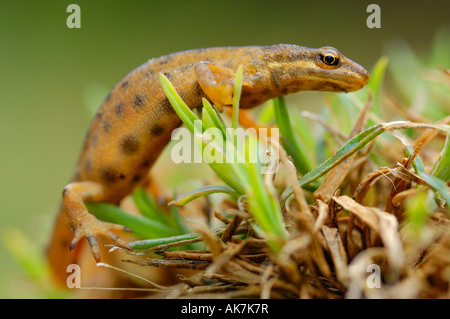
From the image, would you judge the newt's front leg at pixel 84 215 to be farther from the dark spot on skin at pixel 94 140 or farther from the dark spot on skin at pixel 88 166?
the dark spot on skin at pixel 94 140

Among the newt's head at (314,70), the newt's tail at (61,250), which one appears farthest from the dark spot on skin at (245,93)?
the newt's tail at (61,250)

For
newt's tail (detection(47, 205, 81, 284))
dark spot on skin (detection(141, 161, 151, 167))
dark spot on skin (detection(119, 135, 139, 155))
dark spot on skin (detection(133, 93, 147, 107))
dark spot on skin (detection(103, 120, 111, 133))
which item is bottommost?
newt's tail (detection(47, 205, 81, 284))

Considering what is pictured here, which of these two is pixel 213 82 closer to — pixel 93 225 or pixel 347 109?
pixel 347 109

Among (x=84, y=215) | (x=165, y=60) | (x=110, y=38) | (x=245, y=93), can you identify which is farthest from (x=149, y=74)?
(x=110, y=38)

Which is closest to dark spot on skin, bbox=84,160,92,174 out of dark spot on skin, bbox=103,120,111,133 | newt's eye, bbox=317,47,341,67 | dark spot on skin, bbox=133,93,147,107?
dark spot on skin, bbox=103,120,111,133

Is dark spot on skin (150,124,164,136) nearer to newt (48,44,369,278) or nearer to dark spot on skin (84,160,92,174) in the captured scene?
newt (48,44,369,278)
